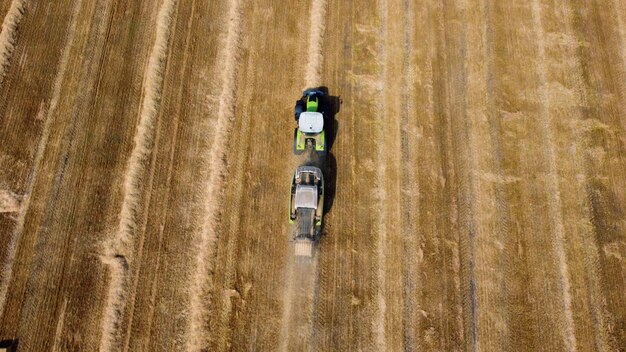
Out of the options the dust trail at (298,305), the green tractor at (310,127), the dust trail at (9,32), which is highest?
the dust trail at (9,32)

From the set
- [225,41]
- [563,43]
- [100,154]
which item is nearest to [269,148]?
[225,41]

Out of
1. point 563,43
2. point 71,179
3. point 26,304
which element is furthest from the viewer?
point 563,43

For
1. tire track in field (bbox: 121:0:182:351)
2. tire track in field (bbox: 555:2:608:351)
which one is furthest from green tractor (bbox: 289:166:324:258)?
tire track in field (bbox: 555:2:608:351)

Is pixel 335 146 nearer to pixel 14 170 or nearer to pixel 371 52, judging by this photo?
pixel 371 52

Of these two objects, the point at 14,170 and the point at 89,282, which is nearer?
the point at 89,282

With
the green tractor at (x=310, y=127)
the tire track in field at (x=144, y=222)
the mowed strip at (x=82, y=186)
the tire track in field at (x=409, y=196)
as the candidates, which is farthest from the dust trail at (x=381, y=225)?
the mowed strip at (x=82, y=186)

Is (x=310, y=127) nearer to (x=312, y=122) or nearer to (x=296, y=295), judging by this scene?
(x=312, y=122)

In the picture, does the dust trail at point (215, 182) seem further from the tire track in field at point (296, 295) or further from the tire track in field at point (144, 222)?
the tire track in field at point (296, 295)
